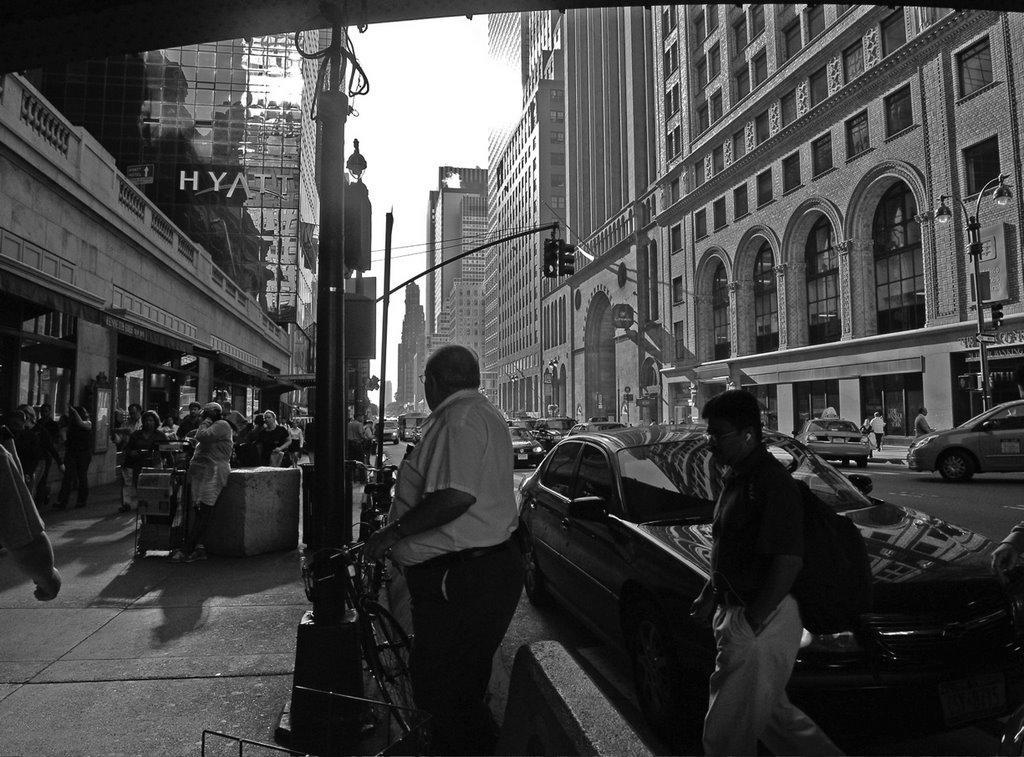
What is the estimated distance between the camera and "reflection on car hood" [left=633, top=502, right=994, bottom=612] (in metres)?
3.04

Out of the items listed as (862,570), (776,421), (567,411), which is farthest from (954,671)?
(567,411)

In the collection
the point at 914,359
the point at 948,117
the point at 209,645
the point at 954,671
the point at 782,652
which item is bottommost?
the point at 209,645

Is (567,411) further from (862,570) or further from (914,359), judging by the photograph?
(862,570)

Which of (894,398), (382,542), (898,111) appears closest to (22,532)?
(382,542)

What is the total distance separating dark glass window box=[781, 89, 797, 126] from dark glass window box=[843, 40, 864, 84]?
11.5 feet

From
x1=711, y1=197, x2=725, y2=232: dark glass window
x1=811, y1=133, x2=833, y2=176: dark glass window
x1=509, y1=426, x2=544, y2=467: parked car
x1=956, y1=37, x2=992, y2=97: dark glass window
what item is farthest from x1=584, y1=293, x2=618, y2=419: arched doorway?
x1=509, y1=426, x2=544, y2=467: parked car

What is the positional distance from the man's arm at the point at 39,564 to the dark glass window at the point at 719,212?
43.4 metres

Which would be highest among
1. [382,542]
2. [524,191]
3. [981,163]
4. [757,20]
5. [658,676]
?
[524,191]

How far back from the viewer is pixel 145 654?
14.5 ft

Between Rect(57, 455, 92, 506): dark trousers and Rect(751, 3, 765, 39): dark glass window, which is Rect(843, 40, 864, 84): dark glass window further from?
Rect(57, 455, 92, 506): dark trousers

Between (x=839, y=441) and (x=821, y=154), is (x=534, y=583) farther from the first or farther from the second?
(x=821, y=154)

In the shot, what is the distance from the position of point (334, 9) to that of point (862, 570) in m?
3.83

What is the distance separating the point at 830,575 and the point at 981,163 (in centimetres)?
2927

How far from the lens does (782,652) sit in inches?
95.0
